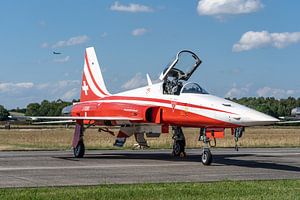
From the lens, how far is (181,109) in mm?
19391

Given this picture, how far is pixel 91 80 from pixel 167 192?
15.9 metres

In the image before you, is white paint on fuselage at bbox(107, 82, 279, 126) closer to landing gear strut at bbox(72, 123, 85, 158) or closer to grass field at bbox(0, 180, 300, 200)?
landing gear strut at bbox(72, 123, 85, 158)

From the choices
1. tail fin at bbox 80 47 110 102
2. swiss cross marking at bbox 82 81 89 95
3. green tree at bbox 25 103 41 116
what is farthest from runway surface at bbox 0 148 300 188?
green tree at bbox 25 103 41 116

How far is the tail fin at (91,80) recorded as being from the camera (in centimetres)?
2627

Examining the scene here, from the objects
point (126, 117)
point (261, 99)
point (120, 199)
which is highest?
point (261, 99)

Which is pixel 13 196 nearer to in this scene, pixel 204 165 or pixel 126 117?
pixel 204 165

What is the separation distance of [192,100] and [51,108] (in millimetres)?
133550

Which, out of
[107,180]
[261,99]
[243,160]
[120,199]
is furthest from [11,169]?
[261,99]

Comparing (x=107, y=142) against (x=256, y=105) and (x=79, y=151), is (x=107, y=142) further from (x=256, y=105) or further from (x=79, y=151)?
(x=256, y=105)

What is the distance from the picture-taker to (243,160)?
847 inches

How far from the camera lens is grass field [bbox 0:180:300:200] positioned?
10828 mm

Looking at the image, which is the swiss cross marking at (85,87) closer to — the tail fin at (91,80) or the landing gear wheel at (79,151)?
the tail fin at (91,80)

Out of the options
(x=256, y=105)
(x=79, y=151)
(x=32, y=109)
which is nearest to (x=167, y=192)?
(x=79, y=151)

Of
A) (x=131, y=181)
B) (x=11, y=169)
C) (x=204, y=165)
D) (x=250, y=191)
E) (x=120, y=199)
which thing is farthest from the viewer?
(x=204, y=165)
